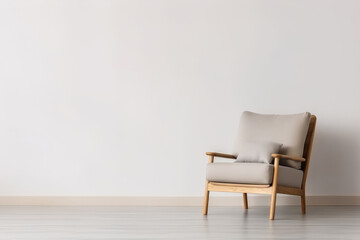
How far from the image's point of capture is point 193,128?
5.96 meters

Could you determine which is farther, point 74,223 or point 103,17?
point 103,17

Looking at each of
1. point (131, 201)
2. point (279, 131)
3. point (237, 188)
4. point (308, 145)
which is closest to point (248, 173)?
point (237, 188)

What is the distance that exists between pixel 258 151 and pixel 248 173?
0.33 metres

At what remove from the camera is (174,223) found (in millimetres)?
4160

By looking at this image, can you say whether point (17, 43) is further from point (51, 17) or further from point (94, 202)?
point (94, 202)

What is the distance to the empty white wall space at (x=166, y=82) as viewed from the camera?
19.4 ft

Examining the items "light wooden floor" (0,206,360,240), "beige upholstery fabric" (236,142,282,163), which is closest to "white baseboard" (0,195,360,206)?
"light wooden floor" (0,206,360,240)

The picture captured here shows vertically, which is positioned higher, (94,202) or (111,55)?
(111,55)

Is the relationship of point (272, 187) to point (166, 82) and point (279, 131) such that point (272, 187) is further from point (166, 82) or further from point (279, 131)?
point (166, 82)

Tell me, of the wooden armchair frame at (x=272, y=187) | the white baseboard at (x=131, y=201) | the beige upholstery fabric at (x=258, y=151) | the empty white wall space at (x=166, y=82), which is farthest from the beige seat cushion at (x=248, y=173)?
the empty white wall space at (x=166, y=82)

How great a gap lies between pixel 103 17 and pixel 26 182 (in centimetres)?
191

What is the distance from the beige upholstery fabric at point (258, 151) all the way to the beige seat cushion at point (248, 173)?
18cm

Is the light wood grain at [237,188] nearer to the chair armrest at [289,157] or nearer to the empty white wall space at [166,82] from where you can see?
the chair armrest at [289,157]

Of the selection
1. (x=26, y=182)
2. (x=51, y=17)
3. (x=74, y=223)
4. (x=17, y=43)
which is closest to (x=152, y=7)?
(x=51, y=17)
